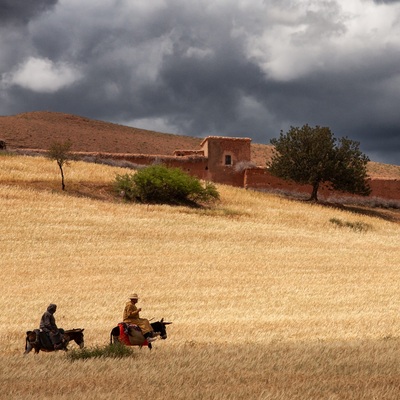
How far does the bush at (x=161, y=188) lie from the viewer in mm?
50938

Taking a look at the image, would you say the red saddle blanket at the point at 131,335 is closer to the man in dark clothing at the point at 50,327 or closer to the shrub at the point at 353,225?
the man in dark clothing at the point at 50,327

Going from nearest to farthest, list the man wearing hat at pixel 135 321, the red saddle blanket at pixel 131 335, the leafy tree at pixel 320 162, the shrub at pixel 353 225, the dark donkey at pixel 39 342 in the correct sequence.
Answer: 1. the dark donkey at pixel 39 342
2. the red saddle blanket at pixel 131 335
3. the man wearing hat at pixel 135 321
4. the shrub at pixel 353 225
5. the leafy tree at pixel 320 162

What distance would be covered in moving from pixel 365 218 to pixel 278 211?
26.0ft

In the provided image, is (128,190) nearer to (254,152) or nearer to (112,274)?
(112,274)

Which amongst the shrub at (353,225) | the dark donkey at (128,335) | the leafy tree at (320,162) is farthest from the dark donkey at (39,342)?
the leafy tree at (320,162)

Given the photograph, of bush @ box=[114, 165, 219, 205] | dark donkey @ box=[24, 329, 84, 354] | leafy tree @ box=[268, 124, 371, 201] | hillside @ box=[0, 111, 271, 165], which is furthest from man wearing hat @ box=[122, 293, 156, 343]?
hillside @ box=[0, 111, 271, 165]

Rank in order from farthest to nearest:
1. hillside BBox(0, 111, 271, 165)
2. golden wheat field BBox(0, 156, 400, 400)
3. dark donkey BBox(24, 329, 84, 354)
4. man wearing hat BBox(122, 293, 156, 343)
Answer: hillside BBox(0, 111, 271, 165)
man wearing hat BBox(122, 293, 156, 343)
dark donkey BBox(24, 329, 84, 354)
golden wheat field BBox(0, 156, 400, 400)

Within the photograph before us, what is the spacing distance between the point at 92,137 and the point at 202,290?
9833cm

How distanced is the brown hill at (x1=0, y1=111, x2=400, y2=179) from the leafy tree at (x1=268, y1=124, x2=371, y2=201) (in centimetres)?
4110

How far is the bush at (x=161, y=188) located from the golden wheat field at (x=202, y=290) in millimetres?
1741

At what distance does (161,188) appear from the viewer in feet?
169

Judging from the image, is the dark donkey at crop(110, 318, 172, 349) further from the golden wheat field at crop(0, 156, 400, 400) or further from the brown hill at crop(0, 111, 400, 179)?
the brown hill at crop(0, 111, 400, 179)

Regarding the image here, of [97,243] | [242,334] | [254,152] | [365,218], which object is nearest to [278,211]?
[365,218]

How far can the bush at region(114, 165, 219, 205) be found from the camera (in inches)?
2005
